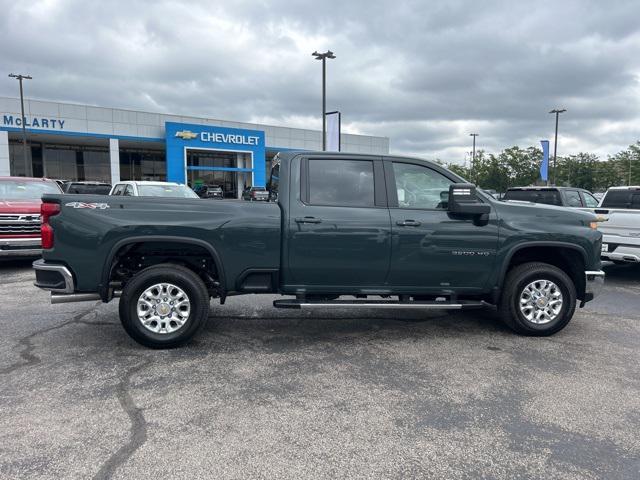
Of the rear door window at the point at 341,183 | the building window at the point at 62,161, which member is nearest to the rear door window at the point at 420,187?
the rear door window at the point at 341,183

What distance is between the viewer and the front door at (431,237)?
4.86 m

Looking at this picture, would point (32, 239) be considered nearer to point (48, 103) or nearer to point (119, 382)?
point (119, 382)

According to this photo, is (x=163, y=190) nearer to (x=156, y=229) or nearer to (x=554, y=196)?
(x=156, y=229)

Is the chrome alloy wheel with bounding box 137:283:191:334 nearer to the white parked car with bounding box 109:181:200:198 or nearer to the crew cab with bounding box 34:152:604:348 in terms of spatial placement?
the crew cab with bounding box 34:152:604:348

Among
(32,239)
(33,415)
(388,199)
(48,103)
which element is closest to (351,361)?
(388,199)

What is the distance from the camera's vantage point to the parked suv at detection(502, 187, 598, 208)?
10.7 meters

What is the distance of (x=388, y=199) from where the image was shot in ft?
16.2

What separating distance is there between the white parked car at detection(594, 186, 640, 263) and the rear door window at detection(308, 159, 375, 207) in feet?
17.3

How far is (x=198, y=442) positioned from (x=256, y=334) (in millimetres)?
2290

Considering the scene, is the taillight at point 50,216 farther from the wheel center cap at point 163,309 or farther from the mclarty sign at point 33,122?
the mclarty sign at point 33,122

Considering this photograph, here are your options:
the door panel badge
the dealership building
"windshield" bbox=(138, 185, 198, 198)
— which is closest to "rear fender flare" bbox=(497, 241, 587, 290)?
the door panel badge

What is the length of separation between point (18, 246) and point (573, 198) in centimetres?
1196

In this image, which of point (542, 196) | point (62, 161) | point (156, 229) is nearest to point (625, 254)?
point (542, 196)

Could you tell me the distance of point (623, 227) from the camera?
822 centimetres
